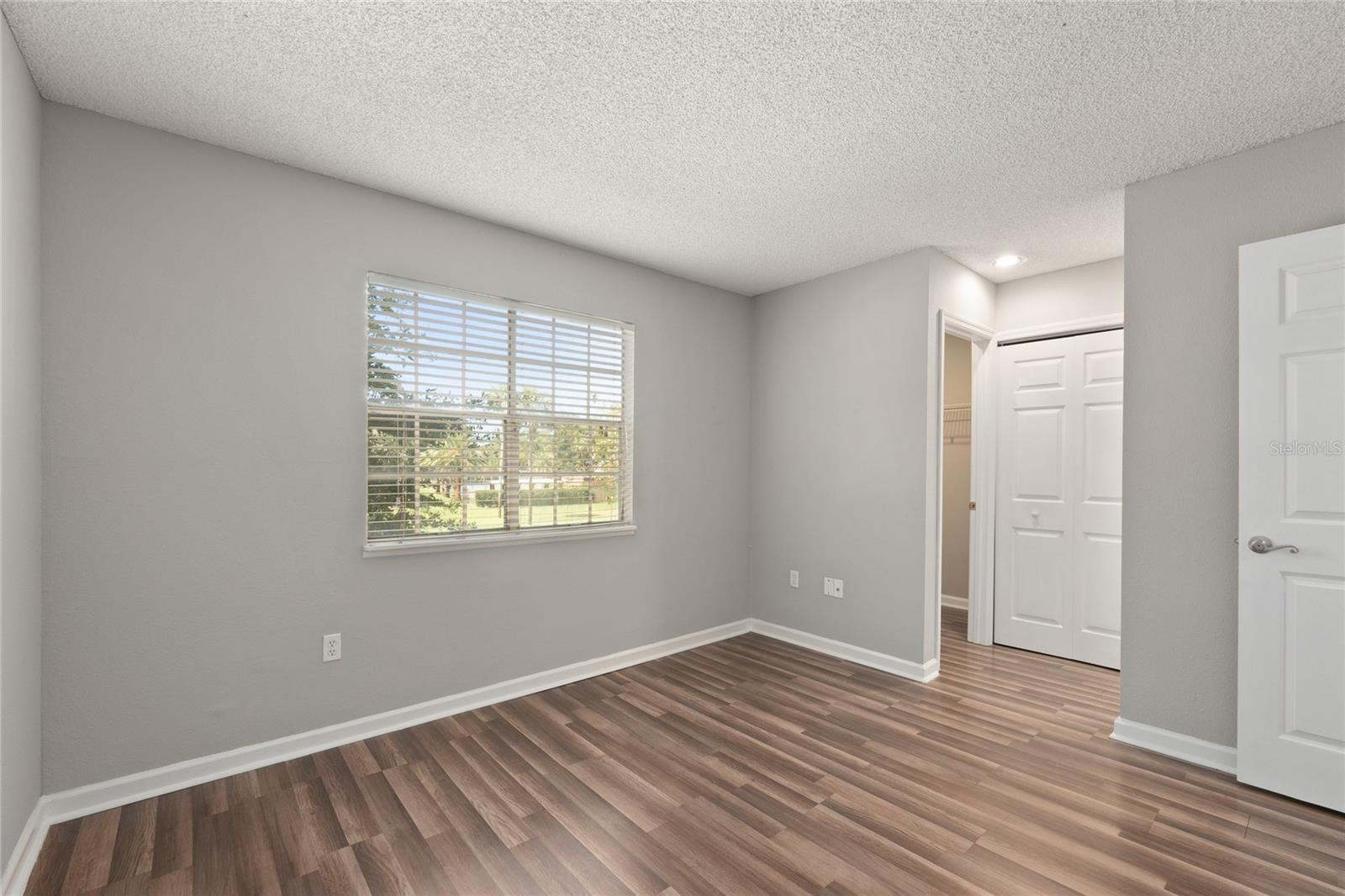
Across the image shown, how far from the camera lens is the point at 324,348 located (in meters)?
2.77

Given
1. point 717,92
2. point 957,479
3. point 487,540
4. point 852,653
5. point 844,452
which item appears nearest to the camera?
point 717,92

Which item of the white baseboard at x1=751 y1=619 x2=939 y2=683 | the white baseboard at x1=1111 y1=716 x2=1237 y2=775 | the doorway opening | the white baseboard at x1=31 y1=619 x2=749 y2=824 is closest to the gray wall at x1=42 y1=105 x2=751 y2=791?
the white baseboard at x1=31 y1=619 x2=749 y2=824

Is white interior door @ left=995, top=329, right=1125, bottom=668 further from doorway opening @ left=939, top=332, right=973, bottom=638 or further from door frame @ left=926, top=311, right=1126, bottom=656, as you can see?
doorway opening @ left=939, top=332, right=973, bottom=638

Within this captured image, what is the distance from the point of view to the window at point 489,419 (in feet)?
9.78

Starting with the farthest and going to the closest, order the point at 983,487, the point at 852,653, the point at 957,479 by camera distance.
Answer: the point at 957,479, the point at 983,487, the point at 852,653

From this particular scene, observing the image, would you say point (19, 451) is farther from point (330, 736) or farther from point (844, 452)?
point (844, 452)

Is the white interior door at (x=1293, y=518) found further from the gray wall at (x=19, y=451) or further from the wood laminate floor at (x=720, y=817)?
the gray wall at (x=19, y=451)

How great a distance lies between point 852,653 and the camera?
4.00 m

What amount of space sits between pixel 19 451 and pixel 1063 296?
522 centimetres

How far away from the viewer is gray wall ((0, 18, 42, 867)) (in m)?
1.73

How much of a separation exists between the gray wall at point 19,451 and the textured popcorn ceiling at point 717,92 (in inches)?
11.6

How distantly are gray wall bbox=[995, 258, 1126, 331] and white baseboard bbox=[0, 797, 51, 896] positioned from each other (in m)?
5.43

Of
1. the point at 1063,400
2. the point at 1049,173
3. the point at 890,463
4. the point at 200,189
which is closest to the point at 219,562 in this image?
the point at 200,189

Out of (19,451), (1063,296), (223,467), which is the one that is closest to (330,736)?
(223,467)
